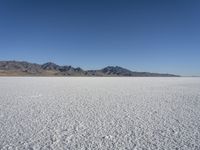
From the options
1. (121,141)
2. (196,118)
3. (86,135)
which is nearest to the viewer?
(121,141)

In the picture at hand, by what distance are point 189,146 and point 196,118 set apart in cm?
247

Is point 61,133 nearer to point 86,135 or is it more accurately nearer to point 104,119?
point 86,135

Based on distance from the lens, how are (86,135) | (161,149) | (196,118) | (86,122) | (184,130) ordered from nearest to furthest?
(161,149) < (86,135) < (184,130) < (86,122) < (196,118)

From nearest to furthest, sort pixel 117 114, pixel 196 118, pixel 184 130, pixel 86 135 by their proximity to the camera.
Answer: pixel 86 135 → pixel 184 130 → pixel 196 118 → pixel 117 114

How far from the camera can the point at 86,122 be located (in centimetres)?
564

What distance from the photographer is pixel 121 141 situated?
165 inches

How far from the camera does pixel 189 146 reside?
3916mm

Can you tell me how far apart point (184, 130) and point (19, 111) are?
5060 mm

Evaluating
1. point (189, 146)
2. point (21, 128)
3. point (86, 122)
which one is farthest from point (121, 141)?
point (21, 128)

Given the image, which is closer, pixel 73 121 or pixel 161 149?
pixel 161 149

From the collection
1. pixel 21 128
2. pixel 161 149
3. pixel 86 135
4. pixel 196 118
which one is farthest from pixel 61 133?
pixel 196 118

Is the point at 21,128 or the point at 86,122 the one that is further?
the point at 86,122

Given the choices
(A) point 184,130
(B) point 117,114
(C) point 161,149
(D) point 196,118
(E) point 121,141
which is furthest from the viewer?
(B) point 117,114

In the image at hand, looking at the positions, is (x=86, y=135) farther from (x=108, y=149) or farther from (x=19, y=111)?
(x=19, y=111)
